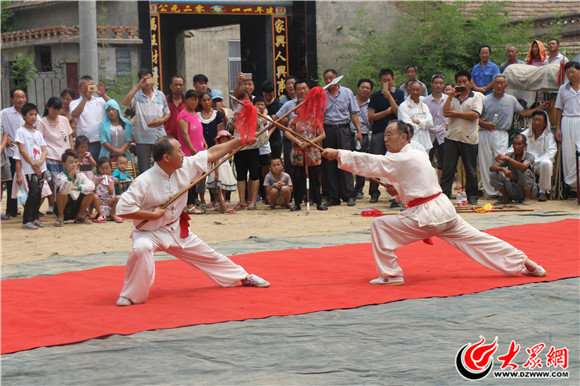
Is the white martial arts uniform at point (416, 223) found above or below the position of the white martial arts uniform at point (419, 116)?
below

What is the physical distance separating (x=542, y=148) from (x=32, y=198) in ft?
20.0

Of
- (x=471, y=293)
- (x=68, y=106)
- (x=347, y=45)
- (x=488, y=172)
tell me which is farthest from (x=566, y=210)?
(x=347, y=45)

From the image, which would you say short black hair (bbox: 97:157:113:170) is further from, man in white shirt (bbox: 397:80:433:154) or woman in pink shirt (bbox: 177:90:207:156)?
man in white shirt (bbox: 397:80:433:154)

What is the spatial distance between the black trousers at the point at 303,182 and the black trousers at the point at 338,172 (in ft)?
0.84

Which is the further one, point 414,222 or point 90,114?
point 90,114

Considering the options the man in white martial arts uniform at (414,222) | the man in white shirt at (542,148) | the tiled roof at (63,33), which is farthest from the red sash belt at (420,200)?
the tiled roof at (63,33)

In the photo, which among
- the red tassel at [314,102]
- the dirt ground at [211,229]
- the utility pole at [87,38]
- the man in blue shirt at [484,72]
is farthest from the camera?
the utility pole at [87,38]

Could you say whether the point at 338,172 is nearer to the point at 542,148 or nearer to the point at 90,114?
the point at 542,148

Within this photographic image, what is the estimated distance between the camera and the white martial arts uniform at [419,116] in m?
9.28

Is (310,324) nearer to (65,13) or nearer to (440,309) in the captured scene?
(440,309)

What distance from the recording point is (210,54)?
74.5 feet

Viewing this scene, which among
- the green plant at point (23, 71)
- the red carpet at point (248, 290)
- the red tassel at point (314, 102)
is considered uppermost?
the green plant at point (23, 71)

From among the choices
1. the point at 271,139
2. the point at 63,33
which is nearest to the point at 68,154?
the point at 271,139

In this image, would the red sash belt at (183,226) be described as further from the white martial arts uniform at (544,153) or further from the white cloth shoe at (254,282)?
the white martial arts uniform at (544,153)
